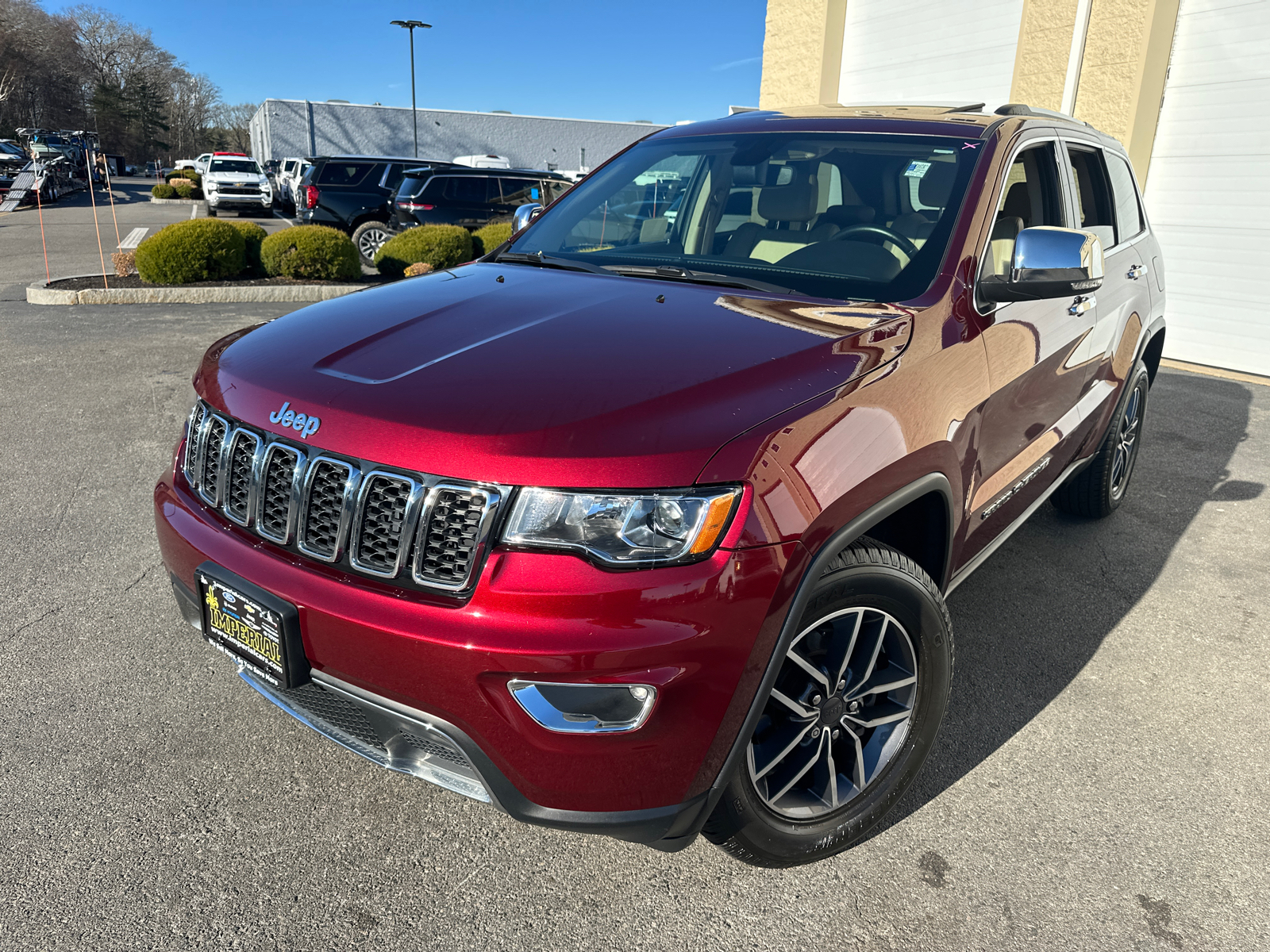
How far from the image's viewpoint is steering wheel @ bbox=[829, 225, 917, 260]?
2.76 meters

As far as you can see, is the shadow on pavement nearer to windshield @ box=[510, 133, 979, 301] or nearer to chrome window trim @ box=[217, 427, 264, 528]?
windshield @ box=[510, 133, 979, 301]

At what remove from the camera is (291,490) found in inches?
81.0

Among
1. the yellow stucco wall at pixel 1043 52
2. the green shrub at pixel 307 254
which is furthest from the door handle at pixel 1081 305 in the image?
the green shrub at pixel 307 254

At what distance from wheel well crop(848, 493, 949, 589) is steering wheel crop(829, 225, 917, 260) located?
776mm

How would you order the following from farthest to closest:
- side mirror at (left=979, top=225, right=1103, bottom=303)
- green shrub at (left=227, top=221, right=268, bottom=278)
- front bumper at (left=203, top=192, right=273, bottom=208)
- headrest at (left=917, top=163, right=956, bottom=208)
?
front bumper at (left=203, top=192, right=273, bottom=208) → green shrub at (left=227, top=221, right=268, bottom=278) → headrest at (left=917, top=163, right=956, bottom=208) → side mirror at (left=979, top=225, right=1103, bottom=303)

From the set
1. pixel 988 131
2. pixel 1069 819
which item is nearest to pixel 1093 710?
pixel 1069 819

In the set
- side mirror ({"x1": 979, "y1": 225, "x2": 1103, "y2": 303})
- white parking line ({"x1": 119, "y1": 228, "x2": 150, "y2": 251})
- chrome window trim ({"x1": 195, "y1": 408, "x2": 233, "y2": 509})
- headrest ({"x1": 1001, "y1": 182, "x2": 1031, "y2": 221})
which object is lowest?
white parking line ({"x1": 119, "y1": 228, "x2": 150, "y2": 251})

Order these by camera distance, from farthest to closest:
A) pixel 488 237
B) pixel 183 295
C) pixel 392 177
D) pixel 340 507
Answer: pixel 392 177
pixel 488 237
pixel 183 295
pixel 340 507

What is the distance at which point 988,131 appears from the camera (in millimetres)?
3014

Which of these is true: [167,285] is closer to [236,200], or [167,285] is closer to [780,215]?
[780,215]

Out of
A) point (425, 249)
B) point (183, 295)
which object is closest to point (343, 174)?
point (425, 249)

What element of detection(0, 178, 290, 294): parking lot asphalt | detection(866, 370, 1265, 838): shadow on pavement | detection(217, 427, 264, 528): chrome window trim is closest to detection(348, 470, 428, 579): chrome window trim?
detection(217, 427, 264, 528): chrome window trim

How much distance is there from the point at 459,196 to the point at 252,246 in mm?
4093

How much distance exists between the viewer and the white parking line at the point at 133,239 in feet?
58.6
